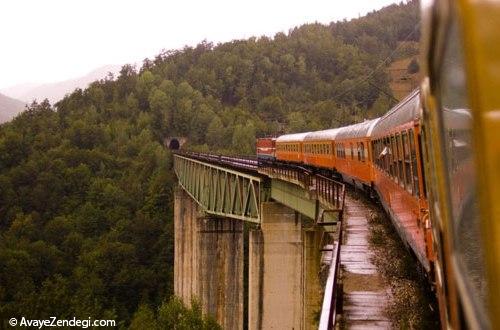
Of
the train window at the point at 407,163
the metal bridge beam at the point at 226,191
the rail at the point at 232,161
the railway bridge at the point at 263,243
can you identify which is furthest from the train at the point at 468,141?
the rail at the point at 232,161

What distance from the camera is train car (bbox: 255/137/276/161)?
50.5 metres

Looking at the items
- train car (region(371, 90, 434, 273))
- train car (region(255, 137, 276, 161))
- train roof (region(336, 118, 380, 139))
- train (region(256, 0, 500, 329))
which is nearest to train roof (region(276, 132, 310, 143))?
train car (region(255, 137, 276, 161))

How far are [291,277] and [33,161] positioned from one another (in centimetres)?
8161

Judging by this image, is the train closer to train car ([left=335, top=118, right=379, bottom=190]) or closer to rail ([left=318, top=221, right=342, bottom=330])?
rail ([left=318, top=221, right=342, bottom=330])

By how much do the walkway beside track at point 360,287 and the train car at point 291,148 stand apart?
77.6ft

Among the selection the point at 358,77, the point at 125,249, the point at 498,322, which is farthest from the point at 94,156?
the point at 498,322

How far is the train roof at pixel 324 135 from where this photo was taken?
2831cm

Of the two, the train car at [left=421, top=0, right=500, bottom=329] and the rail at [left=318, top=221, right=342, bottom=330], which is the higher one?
the train car at [left=421, top=0, right=500, bottom=329]

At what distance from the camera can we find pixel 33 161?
103 metres

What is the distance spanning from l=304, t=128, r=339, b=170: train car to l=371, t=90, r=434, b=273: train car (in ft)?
49.3

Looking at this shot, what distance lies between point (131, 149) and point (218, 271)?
8388 cm

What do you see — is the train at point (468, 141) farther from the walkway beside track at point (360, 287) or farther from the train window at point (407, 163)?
the train window at point (407, 163)

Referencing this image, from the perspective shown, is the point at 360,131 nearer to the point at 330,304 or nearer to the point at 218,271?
the point at 330,304

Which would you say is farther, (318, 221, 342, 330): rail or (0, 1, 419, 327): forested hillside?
(0, 1, 419, 327): forested hillside
